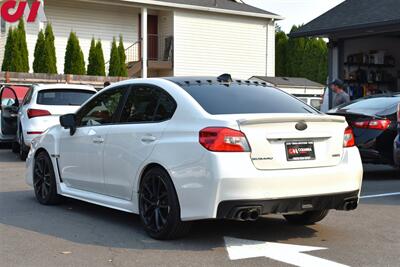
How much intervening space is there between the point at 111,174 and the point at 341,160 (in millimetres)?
2374

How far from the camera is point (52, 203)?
804 cm

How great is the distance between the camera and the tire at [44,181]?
7.96m

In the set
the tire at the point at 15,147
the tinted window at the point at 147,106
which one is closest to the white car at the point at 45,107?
the tire at the point at 15,147

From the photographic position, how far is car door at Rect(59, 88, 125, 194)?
703cm

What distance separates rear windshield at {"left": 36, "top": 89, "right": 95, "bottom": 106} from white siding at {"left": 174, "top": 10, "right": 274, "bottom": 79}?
54.5ft

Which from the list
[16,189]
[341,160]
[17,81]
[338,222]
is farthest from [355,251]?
[17,81]

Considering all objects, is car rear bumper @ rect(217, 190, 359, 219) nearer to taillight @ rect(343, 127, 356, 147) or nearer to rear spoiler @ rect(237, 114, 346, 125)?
taillight @ rect(343, 127, 356, 147)

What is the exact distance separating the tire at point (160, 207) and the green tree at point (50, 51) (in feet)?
64.8

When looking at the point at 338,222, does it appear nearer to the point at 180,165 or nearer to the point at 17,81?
the point at 180,165

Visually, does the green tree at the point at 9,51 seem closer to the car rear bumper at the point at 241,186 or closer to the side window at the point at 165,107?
the side window at the point at 165,107

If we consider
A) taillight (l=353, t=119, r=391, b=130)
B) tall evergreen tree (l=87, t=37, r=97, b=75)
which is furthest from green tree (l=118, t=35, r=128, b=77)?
taillight (l=353, t=119, r=391, b=130)

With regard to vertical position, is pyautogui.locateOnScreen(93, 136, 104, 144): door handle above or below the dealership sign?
below

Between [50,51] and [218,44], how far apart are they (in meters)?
9.19

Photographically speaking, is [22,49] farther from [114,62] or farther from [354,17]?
[354,17]
